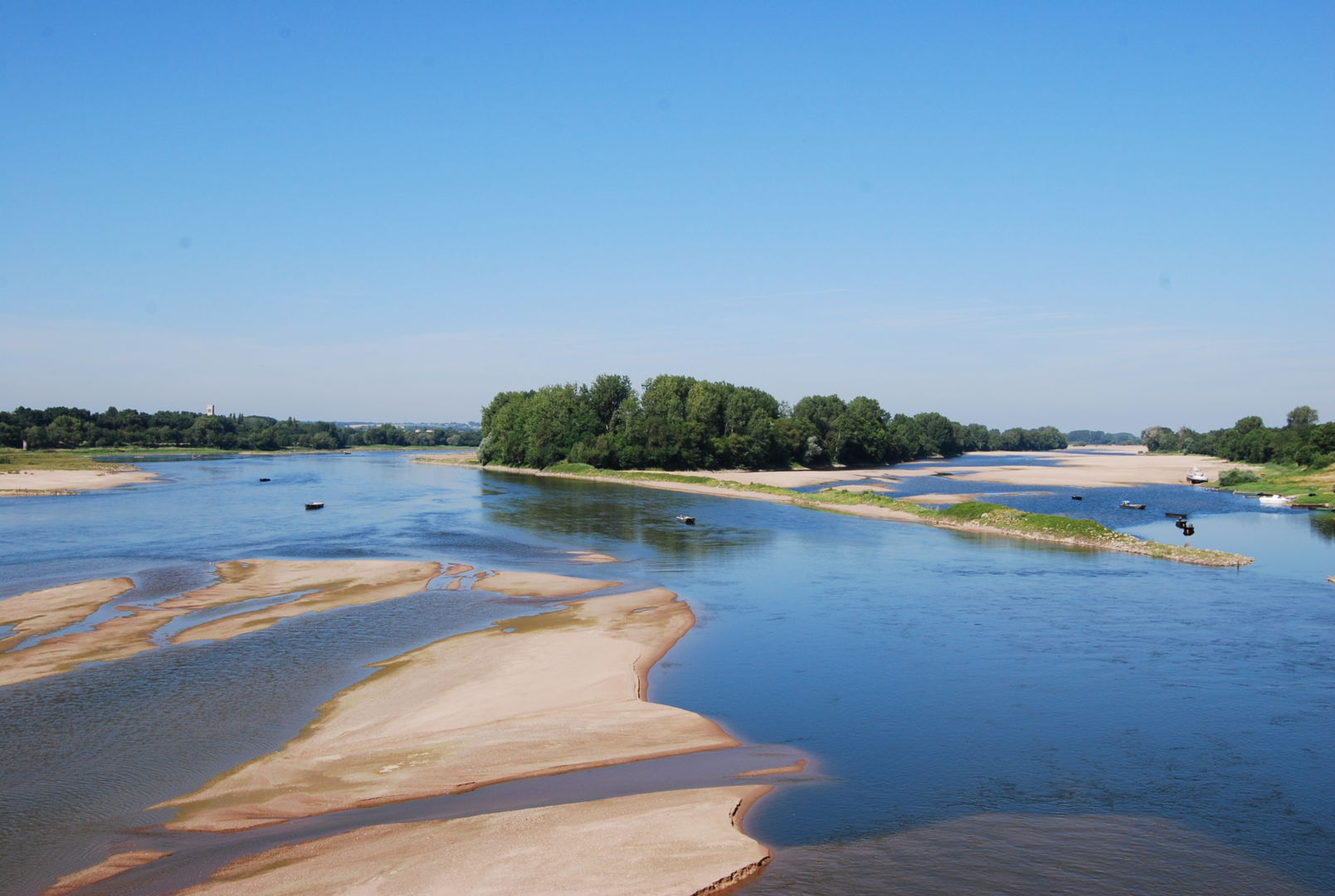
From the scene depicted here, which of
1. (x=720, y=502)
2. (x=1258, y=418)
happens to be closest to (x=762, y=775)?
(x=720, y=502)

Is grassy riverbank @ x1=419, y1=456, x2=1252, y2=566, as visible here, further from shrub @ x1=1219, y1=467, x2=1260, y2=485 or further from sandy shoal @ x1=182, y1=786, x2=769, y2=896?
shrub @ x1=1219, y1=467, x2=1260, y2=485

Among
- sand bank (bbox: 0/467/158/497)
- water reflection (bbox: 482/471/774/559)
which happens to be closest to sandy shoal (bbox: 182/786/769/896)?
water reflection (bbox: 482/471/774/559)

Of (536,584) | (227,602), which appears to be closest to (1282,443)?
(536,584)

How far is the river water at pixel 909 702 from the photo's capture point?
43.4ft

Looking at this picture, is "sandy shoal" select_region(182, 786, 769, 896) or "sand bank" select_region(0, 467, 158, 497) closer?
"sandy shoal" select_region(182, 786, 769, 896)

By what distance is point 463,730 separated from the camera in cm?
1762

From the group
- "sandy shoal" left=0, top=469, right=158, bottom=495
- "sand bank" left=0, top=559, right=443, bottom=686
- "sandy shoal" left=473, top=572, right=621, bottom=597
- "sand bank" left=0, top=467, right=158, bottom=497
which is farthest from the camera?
"sandy shoal" left=0, top=469, right=158, bottom=495

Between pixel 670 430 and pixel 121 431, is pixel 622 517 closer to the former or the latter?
pixel 670 430

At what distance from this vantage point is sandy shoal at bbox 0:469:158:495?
80250 mm

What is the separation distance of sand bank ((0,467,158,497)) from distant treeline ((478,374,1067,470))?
48233 millimetres

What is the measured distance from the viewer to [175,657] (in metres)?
23.2

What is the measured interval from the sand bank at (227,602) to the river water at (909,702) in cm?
122

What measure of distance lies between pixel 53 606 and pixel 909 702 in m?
28.9

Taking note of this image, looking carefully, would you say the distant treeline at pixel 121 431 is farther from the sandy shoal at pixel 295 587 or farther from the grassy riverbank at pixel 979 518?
the sandy shoal at pixel 295 587
